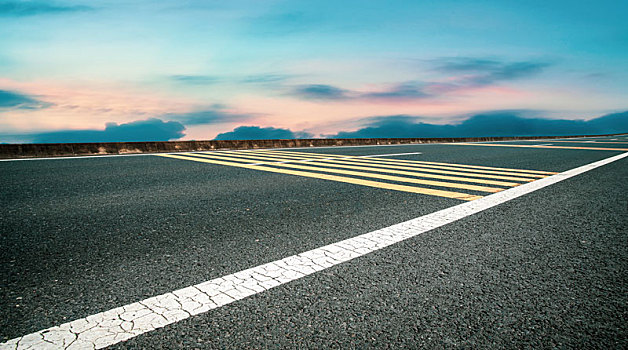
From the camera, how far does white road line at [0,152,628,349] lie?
1.64m

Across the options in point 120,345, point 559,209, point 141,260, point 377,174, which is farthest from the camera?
point 377,174

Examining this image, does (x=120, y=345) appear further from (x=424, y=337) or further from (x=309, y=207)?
(x=309, y=207)

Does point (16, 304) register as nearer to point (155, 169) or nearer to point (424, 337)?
point (424, 337)

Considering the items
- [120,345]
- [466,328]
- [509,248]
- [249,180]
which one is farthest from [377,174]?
[120,345]

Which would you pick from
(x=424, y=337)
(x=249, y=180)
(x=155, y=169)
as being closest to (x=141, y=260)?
(x=424, y=337)

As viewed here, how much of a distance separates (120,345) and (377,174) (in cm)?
592

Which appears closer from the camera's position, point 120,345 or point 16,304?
point 120,345

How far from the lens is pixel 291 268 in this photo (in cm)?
242

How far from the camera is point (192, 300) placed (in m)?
1.98

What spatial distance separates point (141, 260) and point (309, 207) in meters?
2.02

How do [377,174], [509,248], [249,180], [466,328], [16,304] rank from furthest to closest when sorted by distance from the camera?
1. [377,174]
2. [249,180]
3. [509,248]
4. [16,304]
5. [466,328]

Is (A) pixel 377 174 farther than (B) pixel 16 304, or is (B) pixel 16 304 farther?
(A) pixel 377 174

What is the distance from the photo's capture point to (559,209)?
13.6 feet

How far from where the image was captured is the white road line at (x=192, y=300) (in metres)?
1.64
